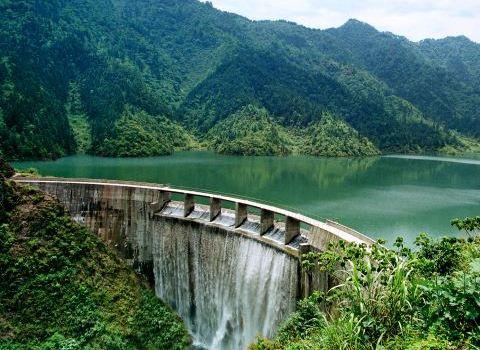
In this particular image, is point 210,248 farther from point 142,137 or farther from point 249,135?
point 249,135

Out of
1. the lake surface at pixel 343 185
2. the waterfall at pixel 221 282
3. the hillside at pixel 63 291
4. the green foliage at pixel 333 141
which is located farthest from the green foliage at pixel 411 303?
the green foliage at pixel 333 141

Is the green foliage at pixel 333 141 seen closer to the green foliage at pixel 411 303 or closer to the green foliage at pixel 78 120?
the green foliage at pixel 78 120

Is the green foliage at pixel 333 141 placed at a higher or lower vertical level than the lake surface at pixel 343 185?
higher

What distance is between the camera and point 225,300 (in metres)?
21.4

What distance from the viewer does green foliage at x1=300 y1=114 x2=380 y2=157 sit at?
365ft

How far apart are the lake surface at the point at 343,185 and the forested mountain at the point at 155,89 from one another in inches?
480

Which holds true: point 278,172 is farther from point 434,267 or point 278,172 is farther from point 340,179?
point 434,267

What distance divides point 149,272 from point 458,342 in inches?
772

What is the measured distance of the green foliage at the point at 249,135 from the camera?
103750 millimetres

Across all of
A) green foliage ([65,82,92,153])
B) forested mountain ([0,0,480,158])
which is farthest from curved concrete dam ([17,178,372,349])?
green foliage ([65,82,92,153])

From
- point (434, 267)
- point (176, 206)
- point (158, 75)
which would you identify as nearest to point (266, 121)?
point (158, 75)

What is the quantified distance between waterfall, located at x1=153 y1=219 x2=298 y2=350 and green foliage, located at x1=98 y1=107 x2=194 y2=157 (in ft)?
217

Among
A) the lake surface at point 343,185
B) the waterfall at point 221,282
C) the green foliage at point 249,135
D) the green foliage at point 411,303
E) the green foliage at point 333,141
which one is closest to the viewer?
the green foliage at point 411,303

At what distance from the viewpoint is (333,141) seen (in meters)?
114
